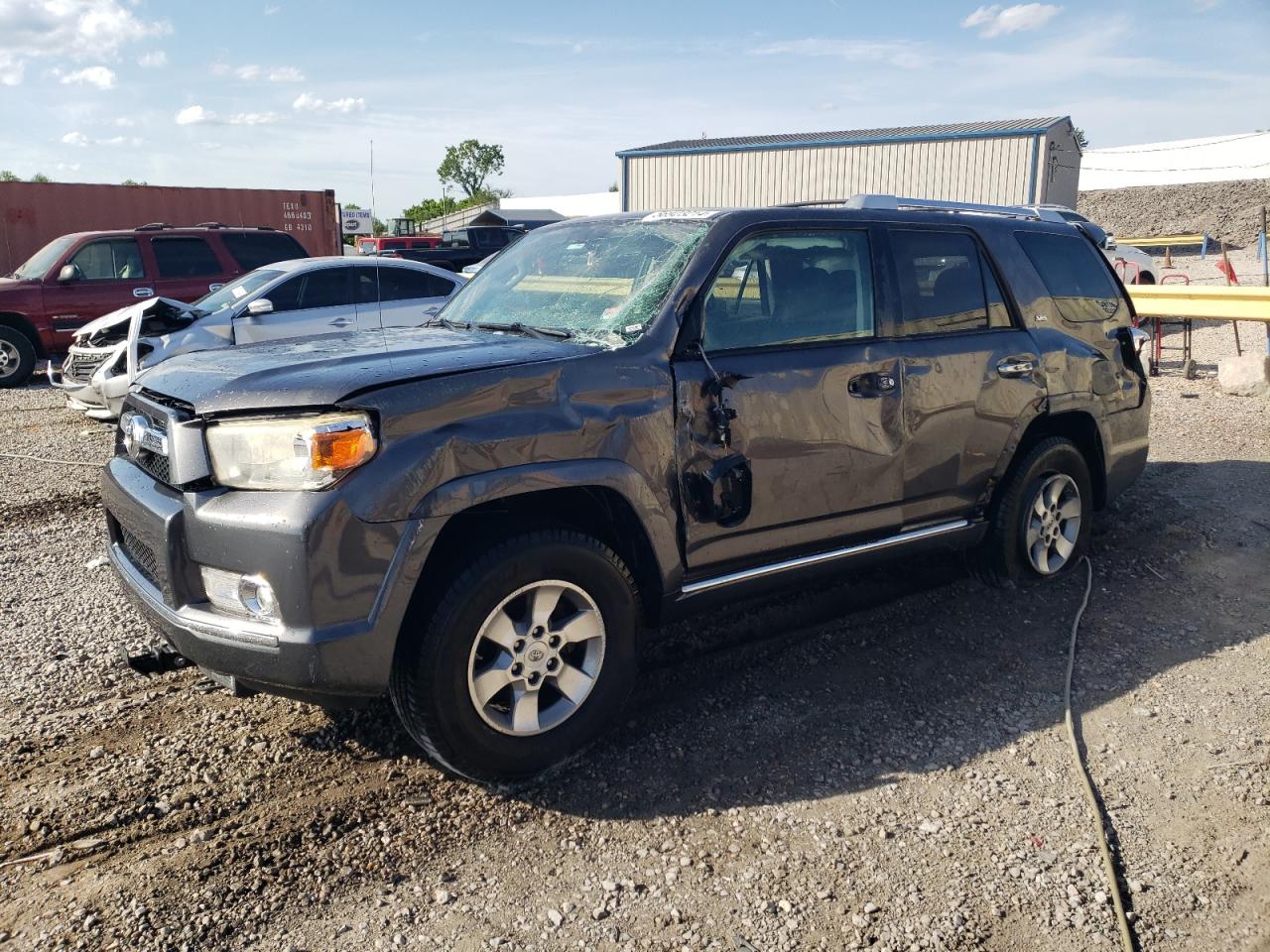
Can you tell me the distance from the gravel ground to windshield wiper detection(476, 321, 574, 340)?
4.87ft

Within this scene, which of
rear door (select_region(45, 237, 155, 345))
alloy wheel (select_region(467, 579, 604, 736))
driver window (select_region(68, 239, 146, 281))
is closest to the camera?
alloy wheel (select_region(467, 579, 604, 736))

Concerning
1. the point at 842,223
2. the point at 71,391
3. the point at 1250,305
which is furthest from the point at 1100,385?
the point at 71,391

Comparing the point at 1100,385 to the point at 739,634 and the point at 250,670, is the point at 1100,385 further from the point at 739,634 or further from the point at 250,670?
the point at 250,670

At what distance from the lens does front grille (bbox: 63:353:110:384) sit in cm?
999

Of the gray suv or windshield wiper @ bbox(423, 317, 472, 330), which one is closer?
the gray suv

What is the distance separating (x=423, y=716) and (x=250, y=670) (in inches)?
21.1

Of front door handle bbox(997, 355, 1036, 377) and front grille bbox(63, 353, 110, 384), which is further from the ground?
front door handle bbox(997, 355, 1036, 377)

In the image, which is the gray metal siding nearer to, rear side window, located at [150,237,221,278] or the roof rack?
rear side window, located at [150,237,221,278]

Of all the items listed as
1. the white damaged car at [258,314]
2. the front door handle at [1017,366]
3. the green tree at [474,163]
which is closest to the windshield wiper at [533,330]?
the front door handle at [1017,366]

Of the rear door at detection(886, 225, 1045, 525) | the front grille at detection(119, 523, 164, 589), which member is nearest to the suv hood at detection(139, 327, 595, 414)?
the front grille at detection(119, 523, 164, 589)

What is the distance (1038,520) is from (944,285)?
54.4 inches

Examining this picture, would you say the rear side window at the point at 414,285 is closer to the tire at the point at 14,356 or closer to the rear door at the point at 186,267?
the rear door at the point at 186,267

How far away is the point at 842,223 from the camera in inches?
171

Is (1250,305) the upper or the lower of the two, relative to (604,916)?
upper
